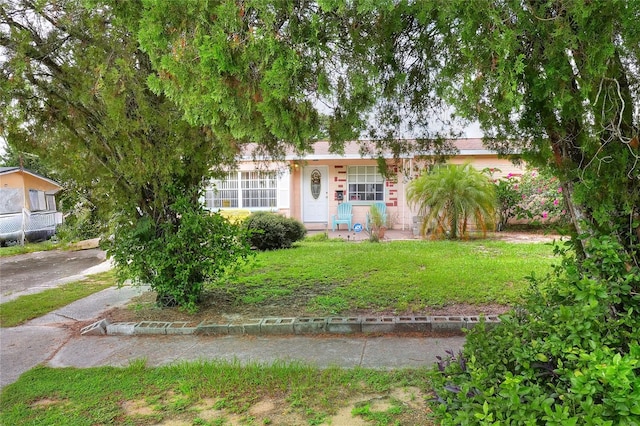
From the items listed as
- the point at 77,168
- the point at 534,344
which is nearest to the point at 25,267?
the point at 77,168

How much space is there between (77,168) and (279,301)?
316 cm

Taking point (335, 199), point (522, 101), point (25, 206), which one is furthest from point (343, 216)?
point (522, 101)

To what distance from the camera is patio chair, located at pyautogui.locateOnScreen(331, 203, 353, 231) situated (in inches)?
651

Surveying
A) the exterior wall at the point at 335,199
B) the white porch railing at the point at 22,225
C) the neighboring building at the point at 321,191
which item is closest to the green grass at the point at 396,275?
the exterior wall at the point at 335,199

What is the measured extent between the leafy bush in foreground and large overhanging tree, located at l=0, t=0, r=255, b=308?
3.19 metres

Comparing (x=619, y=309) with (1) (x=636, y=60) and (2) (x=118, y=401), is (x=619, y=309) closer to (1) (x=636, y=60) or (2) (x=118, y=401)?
(1) (x=636, y=60)

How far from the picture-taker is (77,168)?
5.43 metres

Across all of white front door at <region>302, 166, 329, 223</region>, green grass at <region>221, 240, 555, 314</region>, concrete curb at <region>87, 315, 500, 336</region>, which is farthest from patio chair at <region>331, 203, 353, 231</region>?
concrete curb at <region>87, 315, 500, 336</region>

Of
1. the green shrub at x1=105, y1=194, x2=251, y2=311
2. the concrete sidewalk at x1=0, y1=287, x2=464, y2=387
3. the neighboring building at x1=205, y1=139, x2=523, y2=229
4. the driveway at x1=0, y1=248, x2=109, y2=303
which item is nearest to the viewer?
the concrete sidewalk at x1=0, y1=287, x2=464, y2=387

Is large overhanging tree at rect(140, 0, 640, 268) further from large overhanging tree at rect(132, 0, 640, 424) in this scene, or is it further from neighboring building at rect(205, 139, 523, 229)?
neighboring building at rect(205, 139, 523, 229)

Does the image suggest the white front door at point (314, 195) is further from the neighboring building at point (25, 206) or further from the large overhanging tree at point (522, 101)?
the large overhanging tree at point (522, 101)

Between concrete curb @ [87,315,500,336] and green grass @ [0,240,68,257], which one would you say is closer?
concrete curb @ [87,315,500,336]

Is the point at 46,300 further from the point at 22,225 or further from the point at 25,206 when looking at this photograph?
the point at 25,206

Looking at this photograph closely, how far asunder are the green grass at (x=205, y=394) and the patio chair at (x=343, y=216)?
12.5m
